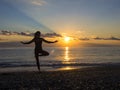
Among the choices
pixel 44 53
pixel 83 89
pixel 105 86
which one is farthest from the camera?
pixel 44 53

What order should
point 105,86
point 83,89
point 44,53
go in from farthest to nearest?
point 44,53
point 105,86
point 83,89

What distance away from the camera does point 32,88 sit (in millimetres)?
12883

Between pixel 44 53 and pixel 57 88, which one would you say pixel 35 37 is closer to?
pixel 44 53

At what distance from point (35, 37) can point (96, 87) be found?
828cm

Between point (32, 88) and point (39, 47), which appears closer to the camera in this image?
point (32, 88)

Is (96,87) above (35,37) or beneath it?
beneath

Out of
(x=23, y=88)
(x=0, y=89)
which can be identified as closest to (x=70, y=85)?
(x=23, y=88)

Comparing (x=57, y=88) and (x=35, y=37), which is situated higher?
(x=35, y=37)

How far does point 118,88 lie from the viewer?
12.5m

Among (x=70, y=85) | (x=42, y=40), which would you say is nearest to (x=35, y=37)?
(x=42, y=40)

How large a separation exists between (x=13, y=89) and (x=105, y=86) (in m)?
4.11

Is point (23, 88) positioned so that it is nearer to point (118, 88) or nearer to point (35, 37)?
point (118, 88)

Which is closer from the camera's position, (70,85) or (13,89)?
(13,89)

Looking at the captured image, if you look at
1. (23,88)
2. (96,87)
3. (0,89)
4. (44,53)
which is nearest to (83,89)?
(96,87)
